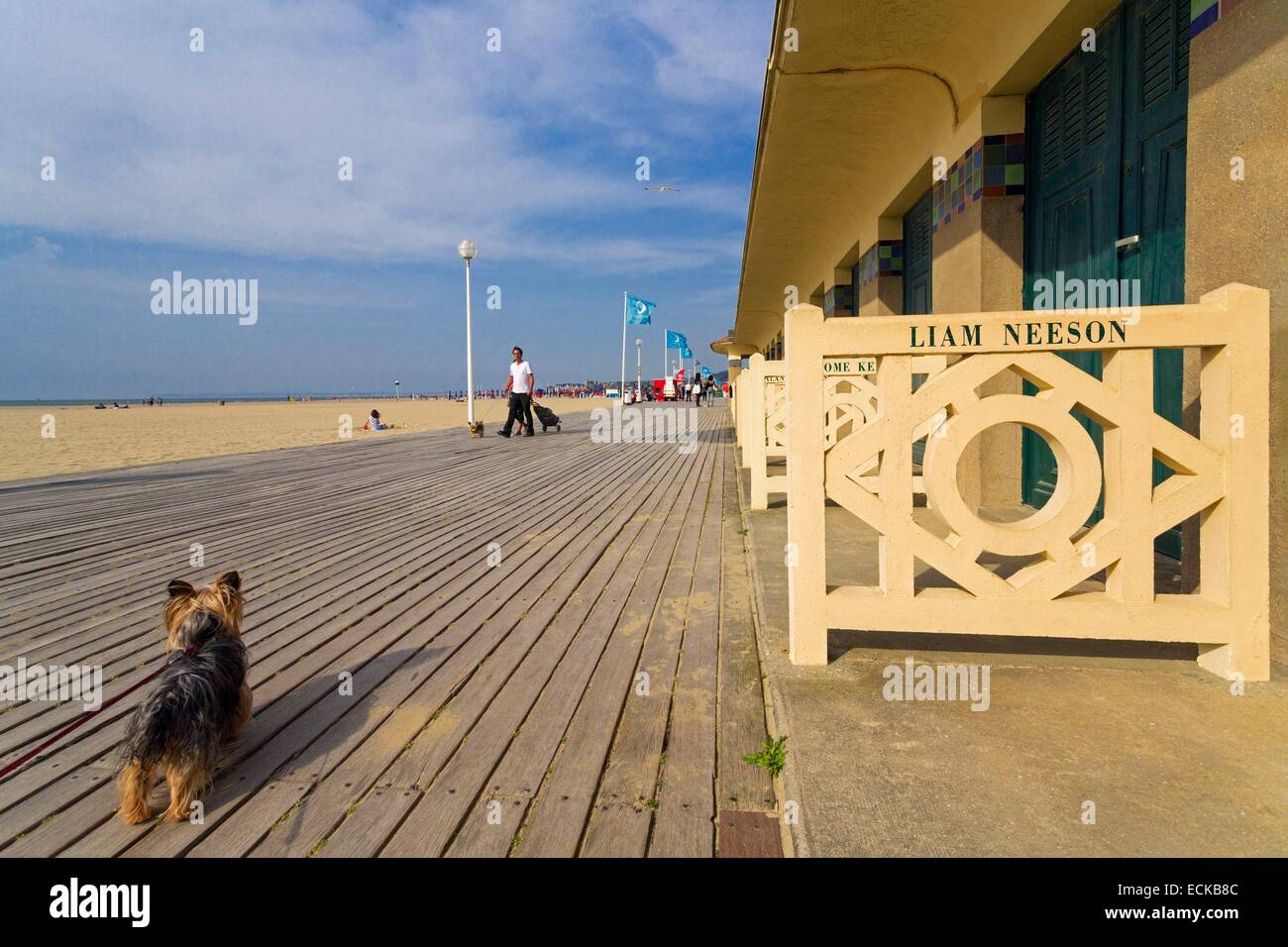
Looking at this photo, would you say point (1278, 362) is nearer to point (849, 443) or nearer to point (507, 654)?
point (849, 443)

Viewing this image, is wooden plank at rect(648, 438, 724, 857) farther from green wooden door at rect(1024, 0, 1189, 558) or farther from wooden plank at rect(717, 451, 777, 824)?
green wooden door at rect(1024, 0, 1189, 558)

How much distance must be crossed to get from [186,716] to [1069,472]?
2.80 metres

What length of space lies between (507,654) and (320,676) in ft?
2.32

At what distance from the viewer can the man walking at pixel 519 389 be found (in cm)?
1426

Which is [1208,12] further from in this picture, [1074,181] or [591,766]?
[591,766]

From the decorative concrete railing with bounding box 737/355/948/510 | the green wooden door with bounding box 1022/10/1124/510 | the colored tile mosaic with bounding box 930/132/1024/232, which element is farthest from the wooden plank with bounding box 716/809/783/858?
the colored tile mosaic with bounding box 930/132/1024/232

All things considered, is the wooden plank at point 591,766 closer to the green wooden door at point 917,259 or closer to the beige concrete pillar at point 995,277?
the beige concrete pillar at point 995,277

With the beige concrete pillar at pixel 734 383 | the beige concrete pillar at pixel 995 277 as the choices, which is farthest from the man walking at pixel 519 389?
the beige concrete pillar at pixel 995 277

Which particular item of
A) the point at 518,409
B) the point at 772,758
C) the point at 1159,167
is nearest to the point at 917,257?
the point at 1159,167

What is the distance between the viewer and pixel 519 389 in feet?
48.4

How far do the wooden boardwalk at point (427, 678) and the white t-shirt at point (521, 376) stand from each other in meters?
8.18

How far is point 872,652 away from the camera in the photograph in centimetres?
284

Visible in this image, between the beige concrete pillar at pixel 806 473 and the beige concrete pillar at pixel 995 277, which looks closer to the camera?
the beige concrete pillar at pixel 806 473
